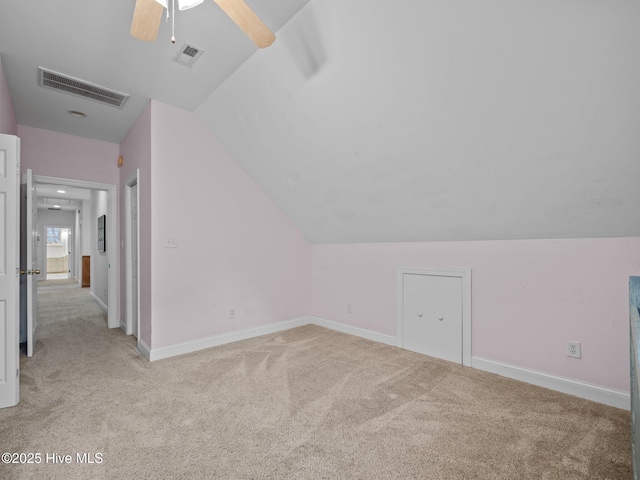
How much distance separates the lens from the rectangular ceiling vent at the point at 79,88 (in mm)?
2752

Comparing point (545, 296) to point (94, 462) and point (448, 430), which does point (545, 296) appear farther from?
point (94, 462)

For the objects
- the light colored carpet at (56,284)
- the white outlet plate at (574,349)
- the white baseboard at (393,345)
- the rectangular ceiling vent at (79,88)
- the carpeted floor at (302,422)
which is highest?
the rectangular ceiling vent at (79,88)

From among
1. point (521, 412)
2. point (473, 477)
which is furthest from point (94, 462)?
point (521, 412)

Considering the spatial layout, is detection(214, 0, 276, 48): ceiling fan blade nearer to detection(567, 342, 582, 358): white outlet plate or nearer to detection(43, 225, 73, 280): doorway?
detection(567, 342, 582, 358): white outlet plate

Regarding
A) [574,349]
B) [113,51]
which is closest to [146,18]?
[113,51]

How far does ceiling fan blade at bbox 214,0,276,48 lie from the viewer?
4.47 feet

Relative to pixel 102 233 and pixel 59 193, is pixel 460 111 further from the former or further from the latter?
pixel 59 193

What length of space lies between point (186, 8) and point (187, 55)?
121 cm

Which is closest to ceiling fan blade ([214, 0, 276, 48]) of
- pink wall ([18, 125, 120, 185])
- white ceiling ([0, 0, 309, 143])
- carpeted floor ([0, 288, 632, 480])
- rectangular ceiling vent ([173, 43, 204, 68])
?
white ceiling ([0, 0, 309, 143])

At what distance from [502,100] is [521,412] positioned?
1.97 metres

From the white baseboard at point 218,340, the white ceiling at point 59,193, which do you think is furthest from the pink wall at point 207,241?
the white ceiling at point 59,193

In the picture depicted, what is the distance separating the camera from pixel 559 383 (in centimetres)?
236

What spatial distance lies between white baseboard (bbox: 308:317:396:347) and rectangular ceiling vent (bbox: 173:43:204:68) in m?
3.21

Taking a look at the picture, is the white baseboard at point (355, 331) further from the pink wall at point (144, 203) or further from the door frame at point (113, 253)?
the door frame at point (113, 253)
